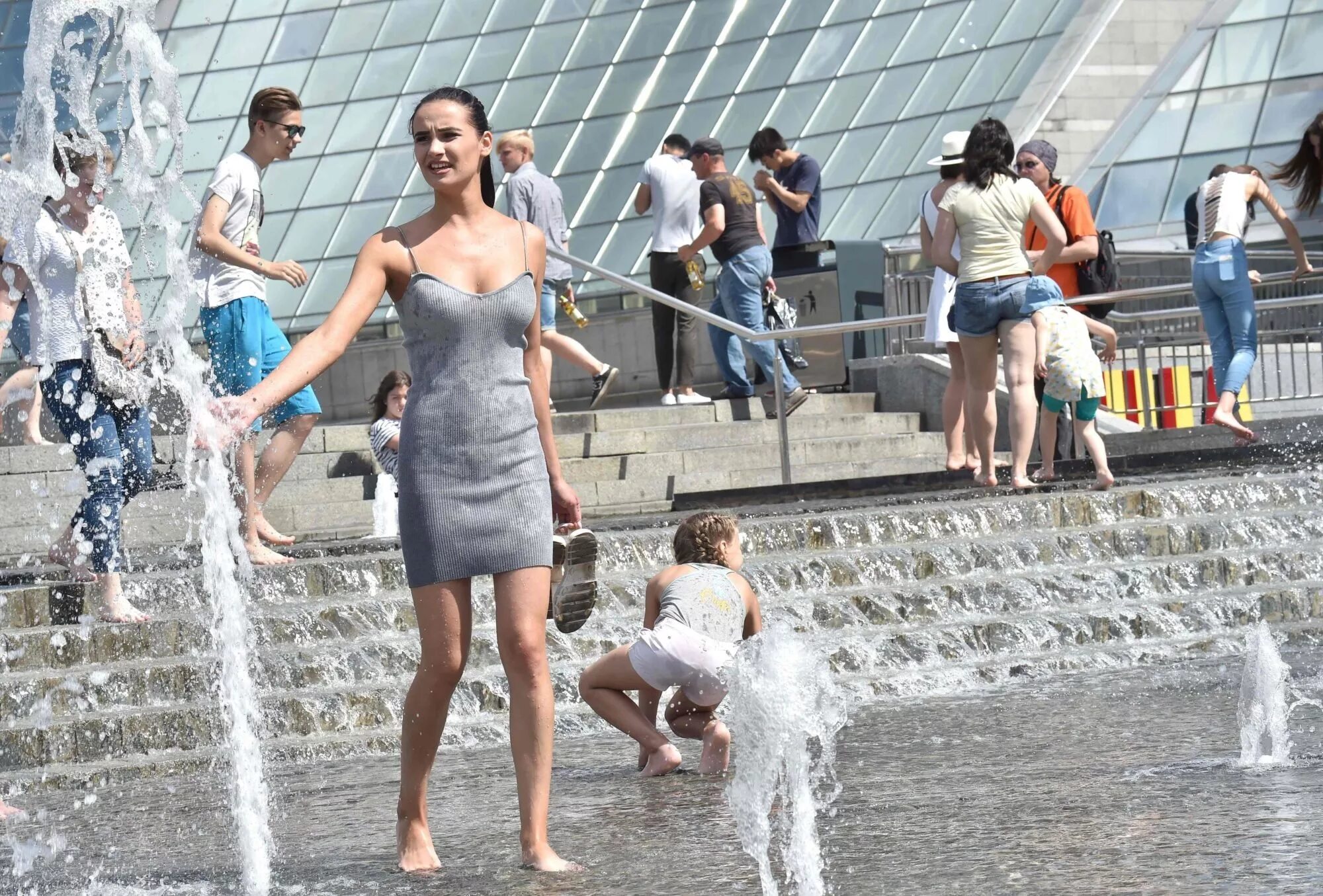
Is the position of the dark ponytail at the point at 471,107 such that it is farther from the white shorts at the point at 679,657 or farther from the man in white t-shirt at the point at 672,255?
the man in white t-shirt at the point at 672,255

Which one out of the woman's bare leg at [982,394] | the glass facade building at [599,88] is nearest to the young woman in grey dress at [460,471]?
the woman's bare leg at [982,394]

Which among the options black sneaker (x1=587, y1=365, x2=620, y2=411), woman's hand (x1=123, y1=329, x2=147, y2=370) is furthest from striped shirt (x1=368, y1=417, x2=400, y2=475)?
woman's hand (x1=123, y1=329, x2=147, y2=370)

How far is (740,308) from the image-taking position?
14750 millimetres

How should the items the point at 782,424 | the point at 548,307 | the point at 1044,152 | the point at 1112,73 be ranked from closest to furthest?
the point at 1044,152 < the point at 782,424 < the point at 548,307 < the point at 1112,73

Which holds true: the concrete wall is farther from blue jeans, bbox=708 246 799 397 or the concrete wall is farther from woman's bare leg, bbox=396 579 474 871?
woman's bare leg, bbox=396 579 474 871

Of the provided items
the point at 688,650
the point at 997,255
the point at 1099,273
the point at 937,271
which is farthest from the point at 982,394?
the point at 688,650

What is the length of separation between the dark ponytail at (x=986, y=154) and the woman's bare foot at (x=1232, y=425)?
2448mm

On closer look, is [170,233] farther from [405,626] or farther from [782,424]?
[782,424]

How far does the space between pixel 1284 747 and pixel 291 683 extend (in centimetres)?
360

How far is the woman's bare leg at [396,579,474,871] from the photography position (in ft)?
16.3

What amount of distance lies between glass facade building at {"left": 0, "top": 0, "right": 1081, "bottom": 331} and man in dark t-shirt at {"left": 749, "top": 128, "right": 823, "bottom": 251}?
1089 centimetres

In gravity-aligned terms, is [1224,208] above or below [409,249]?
above

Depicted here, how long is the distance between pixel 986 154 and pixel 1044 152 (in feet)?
6.92

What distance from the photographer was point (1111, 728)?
6.82 meters
